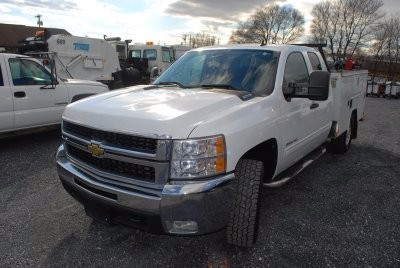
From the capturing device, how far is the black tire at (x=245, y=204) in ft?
9.45

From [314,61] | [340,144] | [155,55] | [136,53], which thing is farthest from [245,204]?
[136,53]

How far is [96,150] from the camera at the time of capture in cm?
277

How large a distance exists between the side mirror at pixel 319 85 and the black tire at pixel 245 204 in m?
1.05

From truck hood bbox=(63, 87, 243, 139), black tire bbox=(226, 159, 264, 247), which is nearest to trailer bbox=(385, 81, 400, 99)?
truck hood bbox=(63, 87, 243, 139)

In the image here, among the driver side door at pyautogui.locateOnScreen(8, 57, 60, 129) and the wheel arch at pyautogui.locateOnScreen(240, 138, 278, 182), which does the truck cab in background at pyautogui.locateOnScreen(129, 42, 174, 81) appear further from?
the wheel arch at pyautogui.locateOnScreen(240, 138, 278, 182)

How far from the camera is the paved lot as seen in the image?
9.82ft

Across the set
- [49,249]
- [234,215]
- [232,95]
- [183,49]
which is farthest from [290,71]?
[183,49]

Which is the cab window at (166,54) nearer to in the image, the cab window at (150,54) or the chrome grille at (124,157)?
→ the cab window at (150,54)

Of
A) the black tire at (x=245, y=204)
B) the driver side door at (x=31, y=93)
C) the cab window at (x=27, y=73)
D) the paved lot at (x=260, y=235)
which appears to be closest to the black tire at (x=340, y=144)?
the paved lot at (x=260, y=235)

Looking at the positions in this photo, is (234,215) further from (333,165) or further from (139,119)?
(333,165)

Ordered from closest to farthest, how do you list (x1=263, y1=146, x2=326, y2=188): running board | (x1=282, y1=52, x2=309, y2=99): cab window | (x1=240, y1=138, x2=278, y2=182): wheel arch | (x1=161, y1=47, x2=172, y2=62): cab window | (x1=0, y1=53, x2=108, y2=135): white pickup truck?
(x1=240, y1=138, x2=278, y2=182): wheel arch
(x1=263, y1=146, x2=326, y2=188): running board
(x1=282, y1=52, x2=309, y2=99): cab window
(x1=0, y1=53, x2=108, y2=135): white pickup truck
(x1=161, y1=47, x2=172, y2=62): cab window

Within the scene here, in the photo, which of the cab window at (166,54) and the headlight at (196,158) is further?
the cab window at (166,54)

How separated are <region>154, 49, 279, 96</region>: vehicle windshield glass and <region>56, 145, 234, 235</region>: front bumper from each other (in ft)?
4.24

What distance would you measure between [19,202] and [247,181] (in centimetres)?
276
